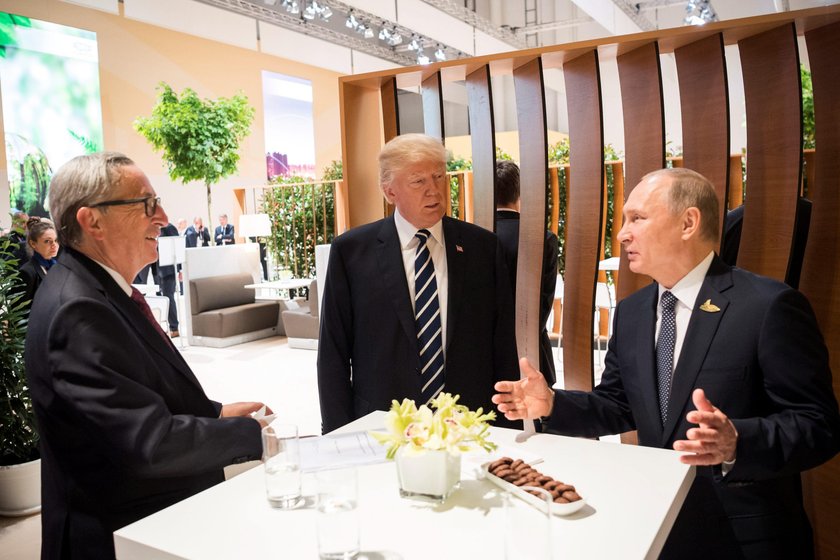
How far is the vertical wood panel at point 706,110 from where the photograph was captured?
272cm

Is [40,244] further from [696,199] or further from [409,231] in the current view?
[696,199]

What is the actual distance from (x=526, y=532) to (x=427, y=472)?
13.3 inches

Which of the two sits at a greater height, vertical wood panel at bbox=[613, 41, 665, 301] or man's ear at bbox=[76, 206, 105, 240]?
vertical wood panel at bbox=[613, 41, 665, 301]

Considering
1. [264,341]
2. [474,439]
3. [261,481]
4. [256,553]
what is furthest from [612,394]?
[264,341]

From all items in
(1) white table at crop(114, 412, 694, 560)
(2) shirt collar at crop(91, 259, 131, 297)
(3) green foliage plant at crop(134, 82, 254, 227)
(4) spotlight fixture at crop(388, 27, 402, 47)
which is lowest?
(1) white table at crop(114, 412, 694, 560)

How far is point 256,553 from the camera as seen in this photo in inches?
47.6

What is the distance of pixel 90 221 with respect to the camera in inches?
68.9

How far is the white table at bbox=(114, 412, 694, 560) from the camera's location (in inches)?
46.9

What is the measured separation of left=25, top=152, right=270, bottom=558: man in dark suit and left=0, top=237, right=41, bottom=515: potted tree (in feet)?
7.56

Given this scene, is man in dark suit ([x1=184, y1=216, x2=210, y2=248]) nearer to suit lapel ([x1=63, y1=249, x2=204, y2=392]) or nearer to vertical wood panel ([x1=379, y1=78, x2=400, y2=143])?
vertical wood panel ([x1=379, y1=78, x2=400, y2=143])

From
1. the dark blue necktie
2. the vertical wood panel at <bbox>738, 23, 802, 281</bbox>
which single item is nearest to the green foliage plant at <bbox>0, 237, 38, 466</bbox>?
the dark blue necktie

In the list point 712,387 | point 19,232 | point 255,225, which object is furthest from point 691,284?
point 255,225

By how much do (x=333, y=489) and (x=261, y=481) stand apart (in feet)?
1.34

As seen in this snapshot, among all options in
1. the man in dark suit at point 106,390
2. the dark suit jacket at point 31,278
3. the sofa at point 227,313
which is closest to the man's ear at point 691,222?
the man in dark suit at point 106,390
